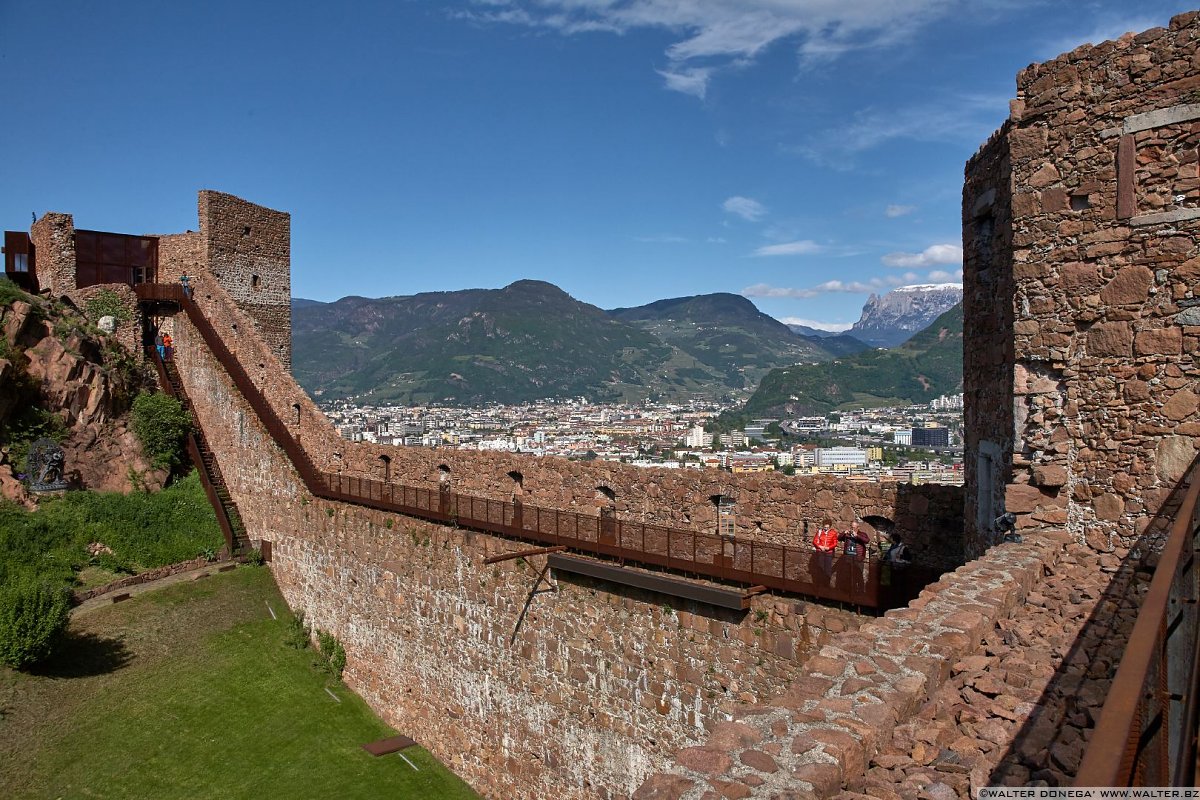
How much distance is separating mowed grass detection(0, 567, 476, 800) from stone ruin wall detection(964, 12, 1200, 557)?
41.7 feet

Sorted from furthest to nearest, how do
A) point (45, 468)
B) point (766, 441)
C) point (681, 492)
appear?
1. point (766, 441)
2. point (45, 468)
3. point (681, 492)

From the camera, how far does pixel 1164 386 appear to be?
262 inches

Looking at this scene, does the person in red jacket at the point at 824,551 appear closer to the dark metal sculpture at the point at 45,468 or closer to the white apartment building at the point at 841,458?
the white apartment building at the point at 841,458

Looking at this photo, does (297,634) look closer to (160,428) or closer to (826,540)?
(160,428)

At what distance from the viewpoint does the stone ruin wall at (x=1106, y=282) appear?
6598 millimetres

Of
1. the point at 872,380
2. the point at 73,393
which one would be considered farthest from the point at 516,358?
the point at 73,393

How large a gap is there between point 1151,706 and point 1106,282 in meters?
5.20

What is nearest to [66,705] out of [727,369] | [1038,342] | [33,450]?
[33,450]

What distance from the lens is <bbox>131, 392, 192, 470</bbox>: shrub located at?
25.0 m

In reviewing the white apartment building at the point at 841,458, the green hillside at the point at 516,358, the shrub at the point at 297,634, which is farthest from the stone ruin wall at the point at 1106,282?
the green hillside at the point at 516,358

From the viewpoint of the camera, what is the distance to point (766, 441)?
47.9 m

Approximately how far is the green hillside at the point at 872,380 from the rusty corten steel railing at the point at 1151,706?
62.6 meters

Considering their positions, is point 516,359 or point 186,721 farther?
point 516,359

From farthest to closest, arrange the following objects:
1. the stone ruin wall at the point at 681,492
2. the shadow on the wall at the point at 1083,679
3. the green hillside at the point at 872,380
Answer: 1. the green hillside at the point at 872,380
2. the stone ruin wall at the point at 681,492
3. the shadow on the wall at the point at 1083,679
